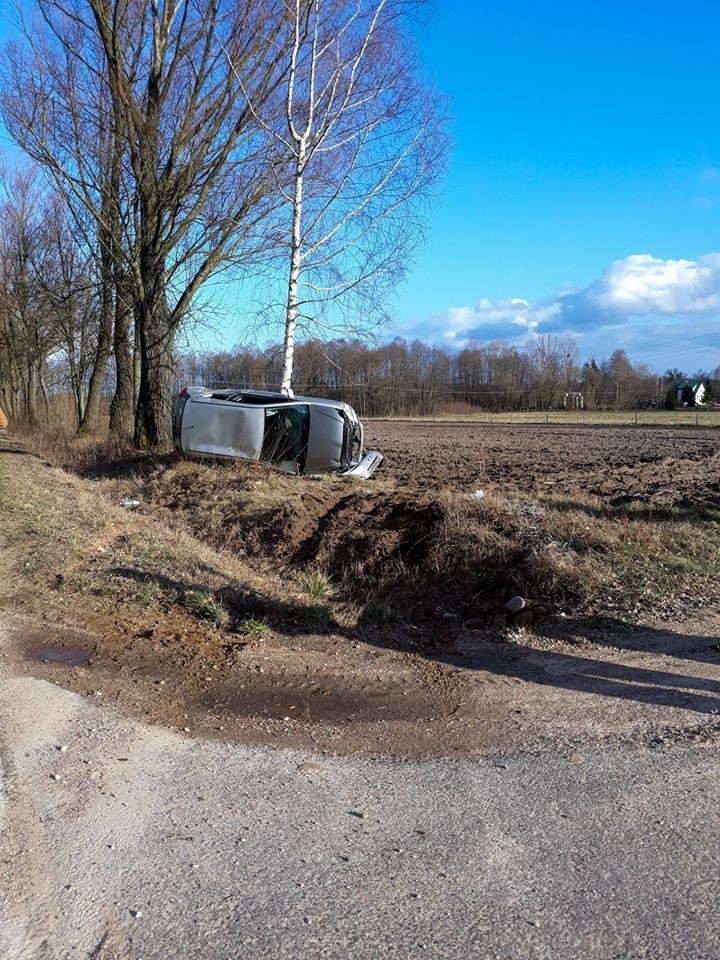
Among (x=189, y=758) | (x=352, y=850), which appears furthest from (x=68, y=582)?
(x=352, y=850)

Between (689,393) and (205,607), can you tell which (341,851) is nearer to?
(205,607)

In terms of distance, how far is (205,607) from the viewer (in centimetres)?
683

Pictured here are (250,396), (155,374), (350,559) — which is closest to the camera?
(350,559)

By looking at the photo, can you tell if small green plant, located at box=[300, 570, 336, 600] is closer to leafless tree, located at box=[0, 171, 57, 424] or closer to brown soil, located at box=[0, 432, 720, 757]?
brown soil, located at box=[0, 432, 720, 757]

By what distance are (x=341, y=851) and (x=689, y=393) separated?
90667 millimetres

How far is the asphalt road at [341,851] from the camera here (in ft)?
9.42

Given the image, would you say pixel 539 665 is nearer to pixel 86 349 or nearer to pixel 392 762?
pixel 392 762

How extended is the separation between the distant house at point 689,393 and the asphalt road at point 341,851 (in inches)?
3344

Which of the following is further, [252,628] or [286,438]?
[286,438]

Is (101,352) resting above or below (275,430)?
above

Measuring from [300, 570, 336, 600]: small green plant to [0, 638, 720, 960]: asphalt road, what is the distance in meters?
3.18

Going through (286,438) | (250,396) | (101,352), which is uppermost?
(101,352)

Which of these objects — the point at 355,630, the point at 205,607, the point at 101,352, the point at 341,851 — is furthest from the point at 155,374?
the point at 341,851

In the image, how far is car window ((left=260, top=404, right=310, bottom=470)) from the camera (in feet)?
46.2
